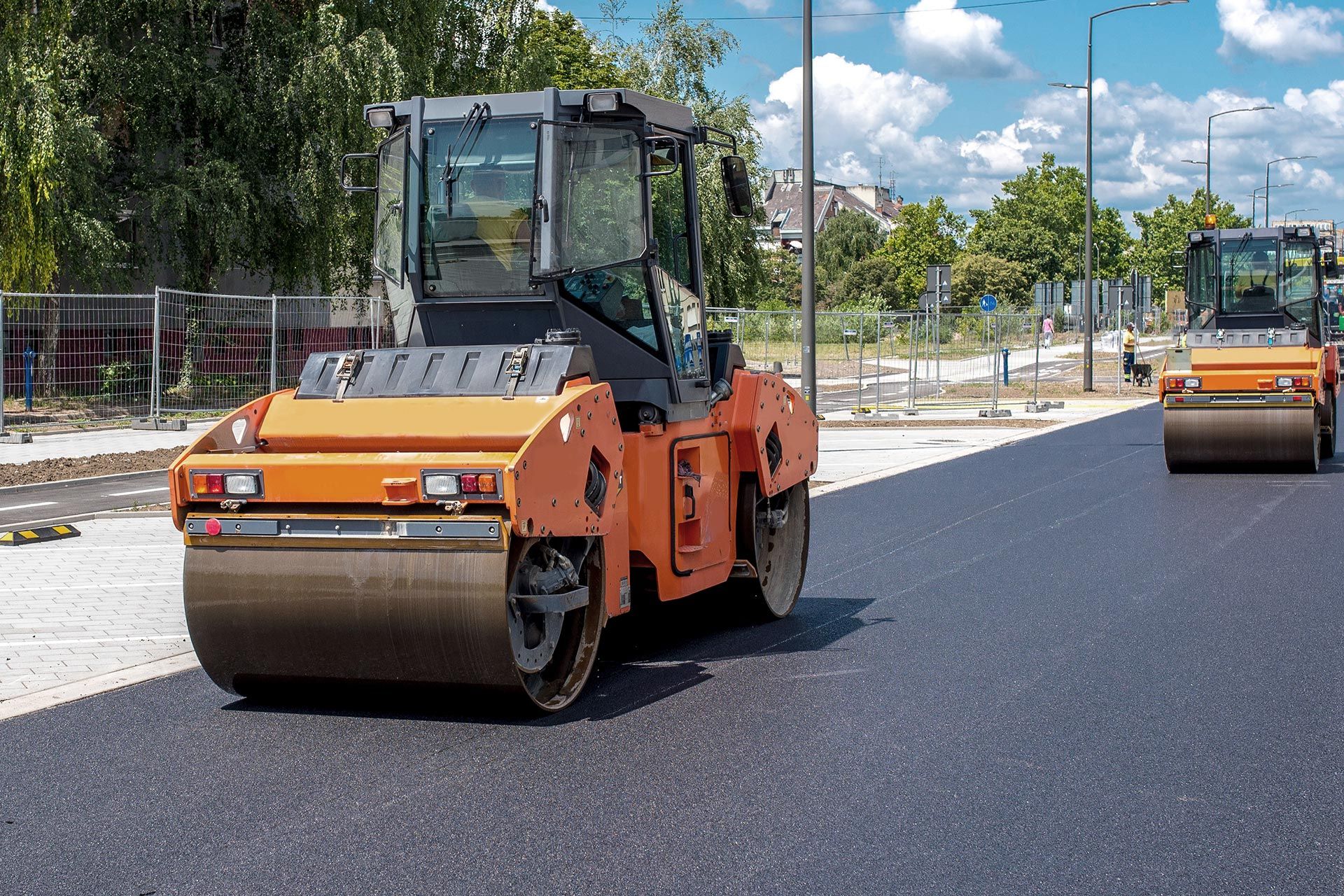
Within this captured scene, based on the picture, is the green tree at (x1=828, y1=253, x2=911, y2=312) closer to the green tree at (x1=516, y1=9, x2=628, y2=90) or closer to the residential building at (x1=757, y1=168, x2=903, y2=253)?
the residential building at (x1=757, y1=168, x2=903, y2=253)

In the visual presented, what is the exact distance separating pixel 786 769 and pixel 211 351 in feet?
64.2

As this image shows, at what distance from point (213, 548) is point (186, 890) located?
2.04 m

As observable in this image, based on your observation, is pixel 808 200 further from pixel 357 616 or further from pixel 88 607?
pixel 357 616

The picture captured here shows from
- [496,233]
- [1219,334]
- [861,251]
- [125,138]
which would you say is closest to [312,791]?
[496,233]

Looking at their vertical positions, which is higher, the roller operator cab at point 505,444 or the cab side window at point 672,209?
the cab side window at point 672,209

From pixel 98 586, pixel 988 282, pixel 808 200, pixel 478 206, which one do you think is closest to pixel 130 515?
pixel 98 586

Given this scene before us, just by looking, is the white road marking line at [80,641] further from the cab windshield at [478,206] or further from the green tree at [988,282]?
the green tree at [988,282]

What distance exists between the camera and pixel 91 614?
8633mm

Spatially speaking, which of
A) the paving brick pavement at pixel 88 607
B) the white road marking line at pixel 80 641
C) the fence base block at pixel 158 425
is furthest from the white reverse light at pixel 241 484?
the fence base block at pixel 158 425

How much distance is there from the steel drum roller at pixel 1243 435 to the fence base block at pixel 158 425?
535 inches

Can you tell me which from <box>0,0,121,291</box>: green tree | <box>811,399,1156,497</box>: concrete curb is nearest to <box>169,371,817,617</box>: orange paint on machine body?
<box>811,399,1156,497</box>: concrete curb

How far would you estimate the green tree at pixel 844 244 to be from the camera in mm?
99000

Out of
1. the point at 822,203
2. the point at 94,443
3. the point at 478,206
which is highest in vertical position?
the point at 822,203

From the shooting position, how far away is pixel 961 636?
802cm
